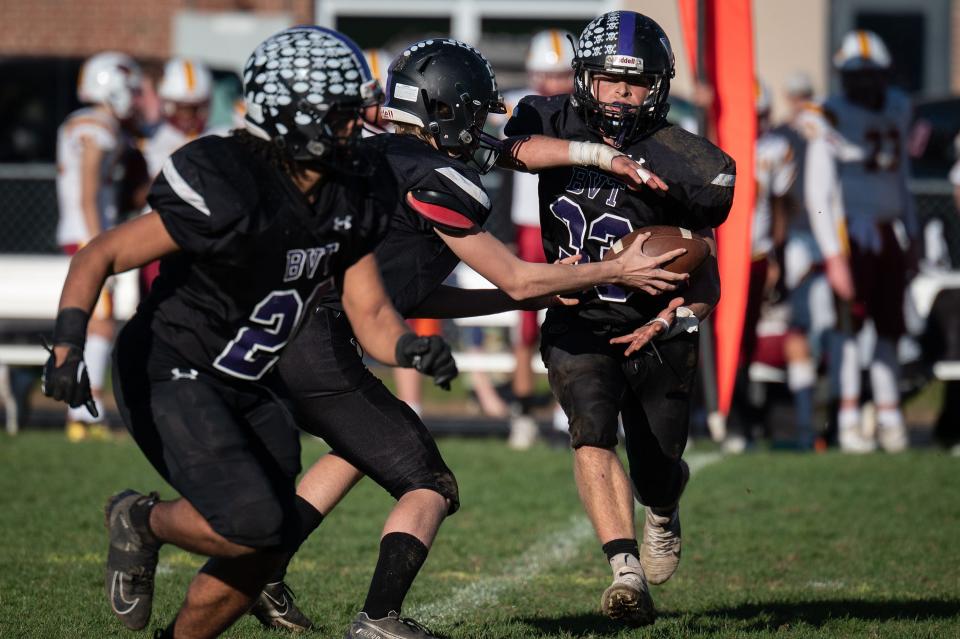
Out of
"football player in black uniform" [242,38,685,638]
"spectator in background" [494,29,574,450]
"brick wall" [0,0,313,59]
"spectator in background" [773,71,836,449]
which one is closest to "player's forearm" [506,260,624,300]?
"football player in black uniform" [242,38,685,638]

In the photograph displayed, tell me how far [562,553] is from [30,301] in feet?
18.5

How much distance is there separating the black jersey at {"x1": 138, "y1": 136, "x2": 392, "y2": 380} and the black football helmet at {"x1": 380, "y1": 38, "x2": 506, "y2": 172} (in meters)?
0.55

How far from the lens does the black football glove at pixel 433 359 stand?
333 cm

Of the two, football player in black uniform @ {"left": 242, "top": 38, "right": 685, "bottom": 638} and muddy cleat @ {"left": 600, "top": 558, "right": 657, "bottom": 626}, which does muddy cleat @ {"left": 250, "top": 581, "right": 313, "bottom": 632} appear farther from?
muddy cleat @ {"left": 600, "top": 558, "right": 657, "bottom": 626}

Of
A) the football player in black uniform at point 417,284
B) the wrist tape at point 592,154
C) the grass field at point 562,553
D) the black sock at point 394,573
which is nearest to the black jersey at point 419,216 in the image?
the football player in black uniform at point 417,284

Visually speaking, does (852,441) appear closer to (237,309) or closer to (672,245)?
(672,245)

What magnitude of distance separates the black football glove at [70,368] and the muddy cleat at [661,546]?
2.01 m

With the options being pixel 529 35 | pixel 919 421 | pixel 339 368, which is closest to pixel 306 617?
pixel 339 368

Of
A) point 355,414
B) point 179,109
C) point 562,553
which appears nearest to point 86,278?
point 355,414

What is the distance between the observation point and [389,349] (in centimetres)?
358

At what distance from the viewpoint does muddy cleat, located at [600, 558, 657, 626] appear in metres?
4.00

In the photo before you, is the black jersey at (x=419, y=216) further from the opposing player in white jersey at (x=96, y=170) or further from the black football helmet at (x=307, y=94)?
the opposing player in white jersey at (x=96, y=170)

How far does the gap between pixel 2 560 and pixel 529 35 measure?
12.5 m

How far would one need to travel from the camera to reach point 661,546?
4648mm
